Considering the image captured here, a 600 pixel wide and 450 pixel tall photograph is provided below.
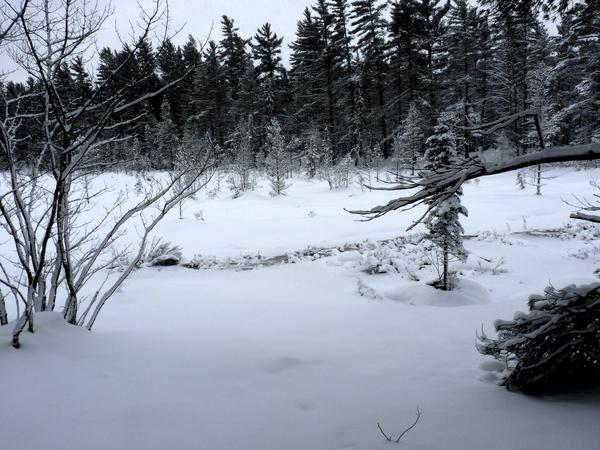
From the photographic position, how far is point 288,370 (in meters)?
3.28

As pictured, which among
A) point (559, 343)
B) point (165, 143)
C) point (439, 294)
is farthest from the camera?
point (165, 143)

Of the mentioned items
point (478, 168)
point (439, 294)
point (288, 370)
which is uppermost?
point (478, 168)

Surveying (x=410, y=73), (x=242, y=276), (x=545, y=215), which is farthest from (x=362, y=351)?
(x=410, y=73)

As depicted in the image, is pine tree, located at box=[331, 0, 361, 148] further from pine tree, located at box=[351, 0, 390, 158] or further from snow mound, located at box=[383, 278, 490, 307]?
snow mound, located at box=[383, 278, 490, 307]

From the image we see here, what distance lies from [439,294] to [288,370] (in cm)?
464

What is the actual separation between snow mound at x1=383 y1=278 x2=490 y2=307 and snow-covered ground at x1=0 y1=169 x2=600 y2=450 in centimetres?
3

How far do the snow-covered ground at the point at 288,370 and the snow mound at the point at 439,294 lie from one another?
3cm

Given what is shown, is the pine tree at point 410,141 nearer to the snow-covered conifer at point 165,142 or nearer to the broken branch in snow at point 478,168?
the snow-covered conifer at point 165,142

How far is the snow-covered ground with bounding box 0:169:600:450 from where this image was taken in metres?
2.05

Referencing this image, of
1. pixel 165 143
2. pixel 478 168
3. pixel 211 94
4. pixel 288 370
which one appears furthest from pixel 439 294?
pixel 211 94

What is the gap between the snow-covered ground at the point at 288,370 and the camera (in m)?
2.05

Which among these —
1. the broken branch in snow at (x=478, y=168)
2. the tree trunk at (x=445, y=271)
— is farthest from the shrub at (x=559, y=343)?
the tree trunk at (x=445, y=271)

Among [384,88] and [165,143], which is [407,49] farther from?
[165,143]

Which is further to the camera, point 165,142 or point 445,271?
point 165,142
